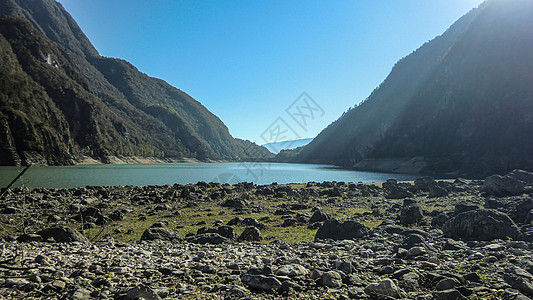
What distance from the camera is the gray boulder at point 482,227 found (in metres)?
10.9

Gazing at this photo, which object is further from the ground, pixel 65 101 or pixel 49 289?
pixel 65 101

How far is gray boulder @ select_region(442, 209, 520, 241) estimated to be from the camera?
10.9 m

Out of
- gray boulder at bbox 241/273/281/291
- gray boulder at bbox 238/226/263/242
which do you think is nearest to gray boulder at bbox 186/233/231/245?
gray boulder at bbox 238/226/263/242

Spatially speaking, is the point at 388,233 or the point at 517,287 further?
the point at 388,233

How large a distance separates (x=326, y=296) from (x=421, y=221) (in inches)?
502

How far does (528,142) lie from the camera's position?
88.8 metres

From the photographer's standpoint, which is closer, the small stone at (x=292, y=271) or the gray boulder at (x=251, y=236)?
the small stone at (x=292, y=271)

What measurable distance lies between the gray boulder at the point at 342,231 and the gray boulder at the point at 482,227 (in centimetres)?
365

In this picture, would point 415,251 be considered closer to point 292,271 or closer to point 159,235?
point 292,271

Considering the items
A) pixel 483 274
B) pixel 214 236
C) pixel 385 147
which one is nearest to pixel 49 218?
pixel 214 236

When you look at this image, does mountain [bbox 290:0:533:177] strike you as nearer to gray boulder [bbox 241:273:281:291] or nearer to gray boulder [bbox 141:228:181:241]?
Answer: gray boulder [bbox 141:228:181:241]

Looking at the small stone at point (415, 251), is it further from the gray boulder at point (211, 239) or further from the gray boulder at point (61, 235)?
the gray boulder at point (61, 235)

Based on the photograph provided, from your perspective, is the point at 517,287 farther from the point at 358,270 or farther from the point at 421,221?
the point at 421,221

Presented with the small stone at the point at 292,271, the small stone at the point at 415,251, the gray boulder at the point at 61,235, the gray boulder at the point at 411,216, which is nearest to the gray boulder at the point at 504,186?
the gray boulder at the point at 411,216
